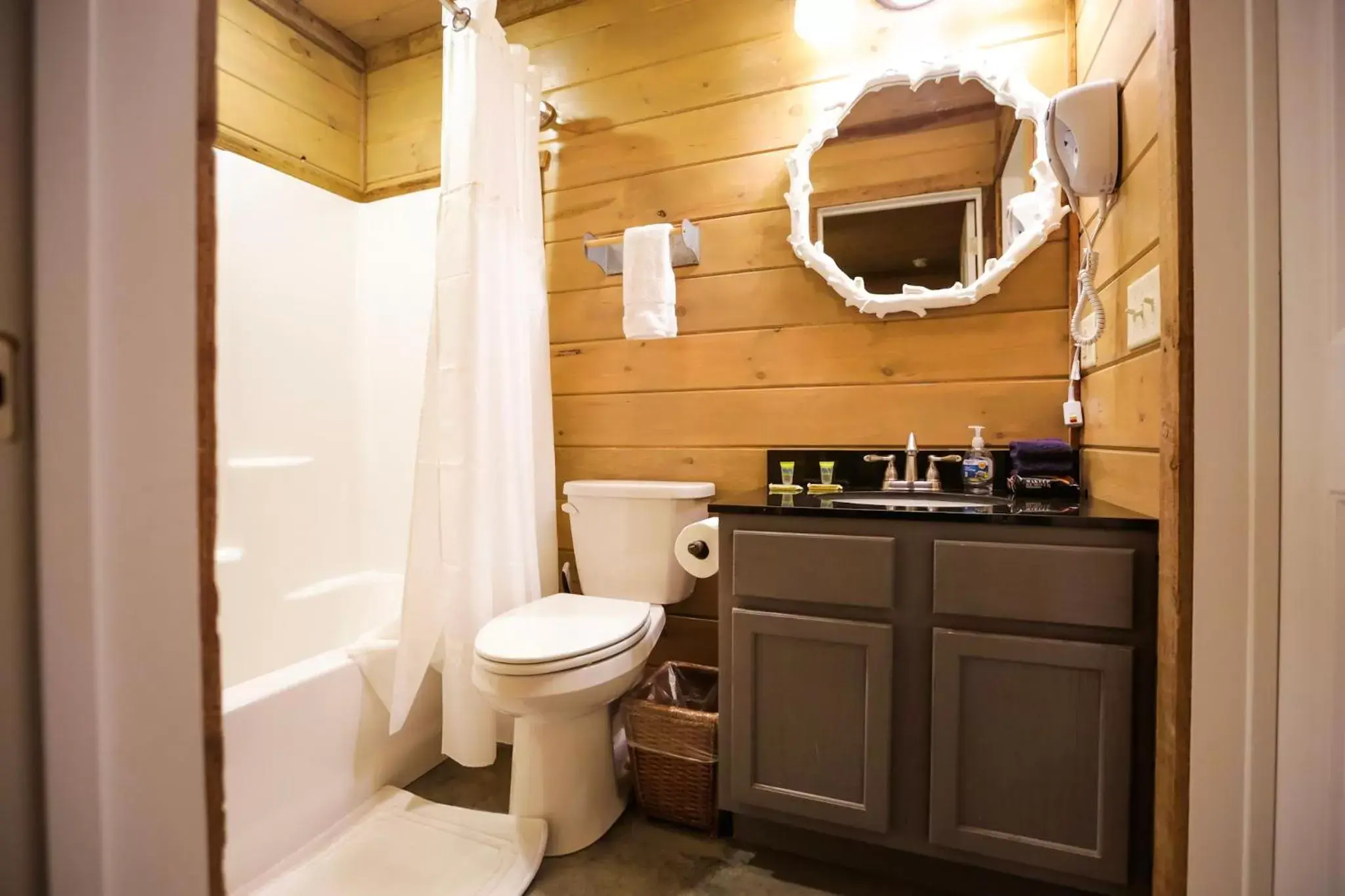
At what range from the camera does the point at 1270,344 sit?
0.78 metres

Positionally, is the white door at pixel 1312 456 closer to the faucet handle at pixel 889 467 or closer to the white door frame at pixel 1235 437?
the white door frame at pixel 1235 437

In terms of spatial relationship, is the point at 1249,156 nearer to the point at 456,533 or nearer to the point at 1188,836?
the point at 1188,836

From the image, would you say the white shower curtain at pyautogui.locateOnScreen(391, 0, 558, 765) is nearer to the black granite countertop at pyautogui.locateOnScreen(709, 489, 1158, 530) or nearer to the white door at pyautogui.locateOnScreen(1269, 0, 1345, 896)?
the black granite countertop at pyautogui.locateOnScreen(709, 489, 1158, 530)

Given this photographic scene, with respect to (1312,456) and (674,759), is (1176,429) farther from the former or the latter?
(674,759)

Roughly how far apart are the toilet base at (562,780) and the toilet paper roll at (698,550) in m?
0.45

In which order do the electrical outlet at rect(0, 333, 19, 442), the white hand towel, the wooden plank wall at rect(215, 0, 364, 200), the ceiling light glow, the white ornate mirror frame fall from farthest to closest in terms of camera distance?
the wooden plank wall at rect(215, 0, 364, 200)
the white hand towel
the ceiling light glow
the white ornate mirror frame
the electrical outlet at rect(0, 333, 19, 442)

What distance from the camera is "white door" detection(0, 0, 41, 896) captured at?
353mm

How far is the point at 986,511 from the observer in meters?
1.18

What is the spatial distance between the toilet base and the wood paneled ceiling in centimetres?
232

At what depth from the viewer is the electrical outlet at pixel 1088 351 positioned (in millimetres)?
1338

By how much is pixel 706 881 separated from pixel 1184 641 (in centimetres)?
107

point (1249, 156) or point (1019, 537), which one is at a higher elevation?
point (1249, 156)

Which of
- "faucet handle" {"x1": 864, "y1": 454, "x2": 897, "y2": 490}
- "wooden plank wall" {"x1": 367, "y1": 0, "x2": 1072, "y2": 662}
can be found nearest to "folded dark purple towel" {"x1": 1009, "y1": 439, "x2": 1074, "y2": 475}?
"wooden plank wall" {"x1": 367, "y1": 0, "x2": 1072, "y2": 662}

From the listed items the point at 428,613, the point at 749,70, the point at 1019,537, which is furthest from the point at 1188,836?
the point at 749,70
